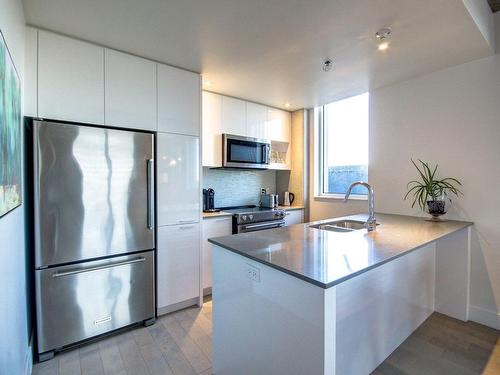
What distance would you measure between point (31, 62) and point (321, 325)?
2.52 metres

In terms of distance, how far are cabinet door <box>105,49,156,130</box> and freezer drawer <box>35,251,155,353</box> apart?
1.22 metres

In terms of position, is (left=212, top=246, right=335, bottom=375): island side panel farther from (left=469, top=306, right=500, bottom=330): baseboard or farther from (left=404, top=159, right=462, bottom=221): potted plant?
(left=469, top=306, right=500, bottom=330): baseboard

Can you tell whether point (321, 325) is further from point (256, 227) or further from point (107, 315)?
point (256, 227)

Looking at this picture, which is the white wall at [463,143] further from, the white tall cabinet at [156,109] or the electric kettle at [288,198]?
the white tall cabinet at [156,109]

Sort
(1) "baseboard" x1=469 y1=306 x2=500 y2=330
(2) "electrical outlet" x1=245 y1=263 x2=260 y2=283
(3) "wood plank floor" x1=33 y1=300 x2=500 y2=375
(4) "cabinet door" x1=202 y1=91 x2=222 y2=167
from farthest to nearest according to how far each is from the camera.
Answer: (4) "cabinet door" x1=202 y1=91 x2=222 y2=167 < (1) "baseboard" x1=469 y1=306 x2=500 y2=330 < (3) "wood plank floor" x1=33 y1=300 x2=500 y2=375 < (2) "electrical outlet" x1=245 y1=263 x2=260 y2=283

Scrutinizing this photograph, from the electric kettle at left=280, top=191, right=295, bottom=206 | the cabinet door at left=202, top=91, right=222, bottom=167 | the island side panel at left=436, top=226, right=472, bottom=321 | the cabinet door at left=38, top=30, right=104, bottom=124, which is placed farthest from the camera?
the electric kettle at left=280, top=191, right=295, bottom=206

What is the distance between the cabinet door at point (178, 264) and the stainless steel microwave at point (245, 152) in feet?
3.51

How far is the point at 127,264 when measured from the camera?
225 cm

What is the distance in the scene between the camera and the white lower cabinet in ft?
12.3

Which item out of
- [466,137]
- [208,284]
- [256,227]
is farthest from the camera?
[256,227]

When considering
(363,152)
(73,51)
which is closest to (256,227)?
(363,152)

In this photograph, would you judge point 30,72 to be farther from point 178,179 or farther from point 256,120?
point 256,120

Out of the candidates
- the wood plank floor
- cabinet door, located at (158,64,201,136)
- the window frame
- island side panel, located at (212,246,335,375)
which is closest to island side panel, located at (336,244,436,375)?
the wood plank floor

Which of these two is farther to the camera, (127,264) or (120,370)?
(127,264)
